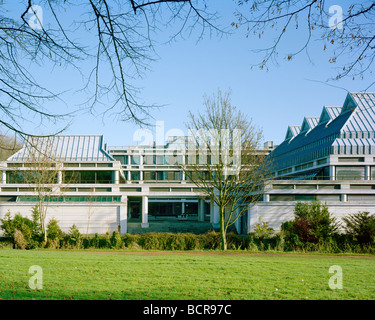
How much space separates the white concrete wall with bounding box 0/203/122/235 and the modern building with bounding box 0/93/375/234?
11cm

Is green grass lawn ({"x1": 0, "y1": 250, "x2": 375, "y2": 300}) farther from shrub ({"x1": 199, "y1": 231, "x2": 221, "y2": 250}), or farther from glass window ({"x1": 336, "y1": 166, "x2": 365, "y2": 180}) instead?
glass window ({"x1": 336, "y1": 166, "x2": 365, "y2": 180})

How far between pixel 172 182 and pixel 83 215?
1839cm

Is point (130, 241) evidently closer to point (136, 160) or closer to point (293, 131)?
point (136, 160)

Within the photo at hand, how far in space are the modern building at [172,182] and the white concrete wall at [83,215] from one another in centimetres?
11

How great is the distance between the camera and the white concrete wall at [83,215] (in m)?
40.7

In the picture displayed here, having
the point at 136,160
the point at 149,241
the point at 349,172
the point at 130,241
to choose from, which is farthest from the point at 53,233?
the point at 136,160

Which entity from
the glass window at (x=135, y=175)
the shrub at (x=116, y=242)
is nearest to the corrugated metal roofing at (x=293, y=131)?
the glass window at (x=135, y=175)

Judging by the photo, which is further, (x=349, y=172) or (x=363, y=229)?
(x=349, y=172)

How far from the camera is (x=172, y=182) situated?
56.7 metres

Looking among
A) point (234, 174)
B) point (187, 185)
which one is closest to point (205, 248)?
point (234, 174)

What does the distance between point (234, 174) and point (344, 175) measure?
35.7 meters
